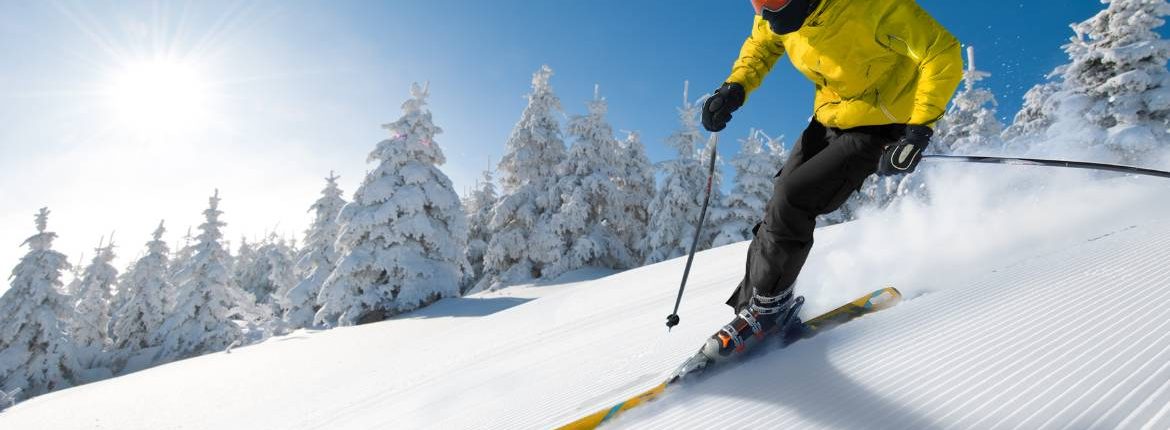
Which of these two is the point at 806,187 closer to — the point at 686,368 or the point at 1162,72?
the point at 686,368

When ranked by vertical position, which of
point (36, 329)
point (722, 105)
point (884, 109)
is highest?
point (36, 329)

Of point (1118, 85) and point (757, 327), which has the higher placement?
point (1118, 85)

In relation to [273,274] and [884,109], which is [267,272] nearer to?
[273,274]

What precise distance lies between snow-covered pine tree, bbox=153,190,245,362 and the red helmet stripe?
98.2 feet

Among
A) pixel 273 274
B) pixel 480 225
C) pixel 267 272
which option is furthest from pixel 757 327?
pixel 267 272

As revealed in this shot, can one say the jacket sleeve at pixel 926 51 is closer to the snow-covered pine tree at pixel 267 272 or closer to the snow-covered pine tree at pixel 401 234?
the snow-covered pine tree at pixel 401 234

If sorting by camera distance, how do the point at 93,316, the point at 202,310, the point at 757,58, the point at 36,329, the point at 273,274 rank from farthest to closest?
the point at 273,274 → the point at 93,316 → the point at 202,310 → the point at 36,329 → the point at 757,58

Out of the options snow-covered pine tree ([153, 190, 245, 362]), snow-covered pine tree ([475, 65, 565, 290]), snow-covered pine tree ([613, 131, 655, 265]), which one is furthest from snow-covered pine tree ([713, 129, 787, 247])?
snow-covered pine tree ([153, 190, 245, 362])

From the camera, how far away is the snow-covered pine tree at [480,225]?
2947 centimetres

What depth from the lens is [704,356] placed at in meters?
2.28

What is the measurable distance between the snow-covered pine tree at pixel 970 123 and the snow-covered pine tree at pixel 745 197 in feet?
23.4

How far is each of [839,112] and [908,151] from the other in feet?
1.68

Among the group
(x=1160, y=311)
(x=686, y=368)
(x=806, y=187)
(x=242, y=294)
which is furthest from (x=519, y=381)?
(x=242, y=294)

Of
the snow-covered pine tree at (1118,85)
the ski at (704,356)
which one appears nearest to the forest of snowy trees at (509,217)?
the snow-covered pine tree at (1118,85)
